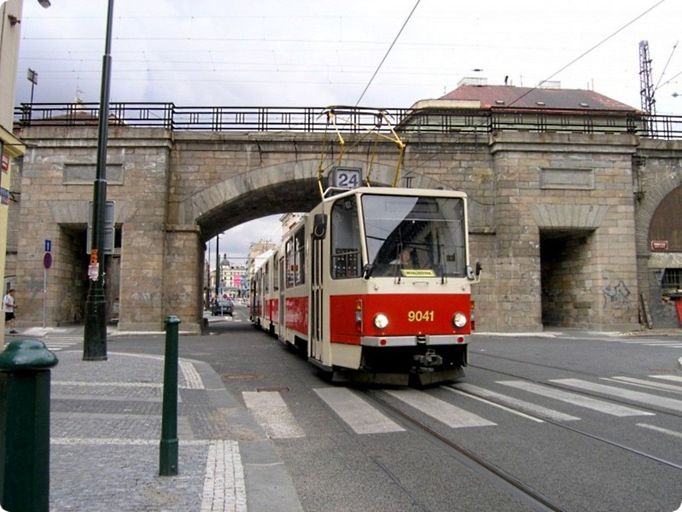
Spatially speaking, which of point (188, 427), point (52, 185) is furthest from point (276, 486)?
point (52, 185)

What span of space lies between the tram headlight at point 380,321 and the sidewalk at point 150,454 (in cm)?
223

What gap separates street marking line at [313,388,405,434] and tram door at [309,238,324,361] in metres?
1.11

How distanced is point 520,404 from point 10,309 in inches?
757

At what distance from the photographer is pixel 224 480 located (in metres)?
4.50

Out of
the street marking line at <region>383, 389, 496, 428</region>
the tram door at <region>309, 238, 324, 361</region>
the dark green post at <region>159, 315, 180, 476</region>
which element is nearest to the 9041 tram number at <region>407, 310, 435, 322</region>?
the street marking line at <region>383, 389, 496, 428</region>

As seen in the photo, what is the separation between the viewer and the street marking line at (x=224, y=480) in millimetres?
3939

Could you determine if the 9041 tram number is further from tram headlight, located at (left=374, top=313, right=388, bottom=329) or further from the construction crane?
the construction crane

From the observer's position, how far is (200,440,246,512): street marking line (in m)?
3.94

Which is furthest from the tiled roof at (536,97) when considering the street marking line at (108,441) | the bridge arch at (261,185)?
the street marking line at (108,441)

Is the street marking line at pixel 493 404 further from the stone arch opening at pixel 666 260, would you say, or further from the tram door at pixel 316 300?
the stone arch opening at pixel 666 260

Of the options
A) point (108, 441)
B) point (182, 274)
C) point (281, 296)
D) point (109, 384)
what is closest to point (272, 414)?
point (108, 441)

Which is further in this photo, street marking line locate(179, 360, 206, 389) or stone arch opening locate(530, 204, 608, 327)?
stone arch opening locate(530, 204, 608, 327)

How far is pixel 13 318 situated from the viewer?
845 inches

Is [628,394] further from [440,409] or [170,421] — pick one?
[170,421]
